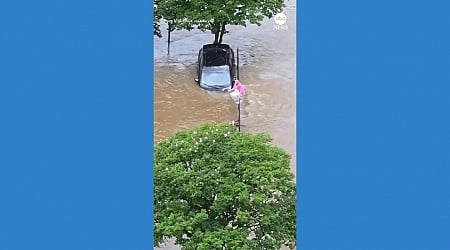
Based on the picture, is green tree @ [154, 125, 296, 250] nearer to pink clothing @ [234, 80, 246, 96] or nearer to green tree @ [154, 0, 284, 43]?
pink clothing @ [234, 80, 246, 96]

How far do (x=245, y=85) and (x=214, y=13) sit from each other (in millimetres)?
364

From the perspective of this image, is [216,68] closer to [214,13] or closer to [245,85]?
[245,85]

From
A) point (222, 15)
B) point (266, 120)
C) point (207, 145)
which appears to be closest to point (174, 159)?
point (207, 145)

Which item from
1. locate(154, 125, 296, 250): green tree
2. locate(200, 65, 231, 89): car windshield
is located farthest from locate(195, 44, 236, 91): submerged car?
locate(154, 125, 296, 250): green tree

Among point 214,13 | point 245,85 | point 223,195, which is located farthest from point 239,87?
point 223,195

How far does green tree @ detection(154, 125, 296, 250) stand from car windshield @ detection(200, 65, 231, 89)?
0.33m

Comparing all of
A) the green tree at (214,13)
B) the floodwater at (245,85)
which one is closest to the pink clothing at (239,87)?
the floodwater at (245,85)

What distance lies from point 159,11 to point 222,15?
0.95 ft

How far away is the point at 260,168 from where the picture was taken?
14.5 ft

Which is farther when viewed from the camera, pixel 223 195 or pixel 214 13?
pixel 214 13

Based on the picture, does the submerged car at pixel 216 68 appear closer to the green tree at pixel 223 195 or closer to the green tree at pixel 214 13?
the green tree at pixel 214 13

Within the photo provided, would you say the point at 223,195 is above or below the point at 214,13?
below

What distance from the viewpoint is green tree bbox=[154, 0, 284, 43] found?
469 centimetres

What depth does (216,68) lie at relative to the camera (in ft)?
15.4
